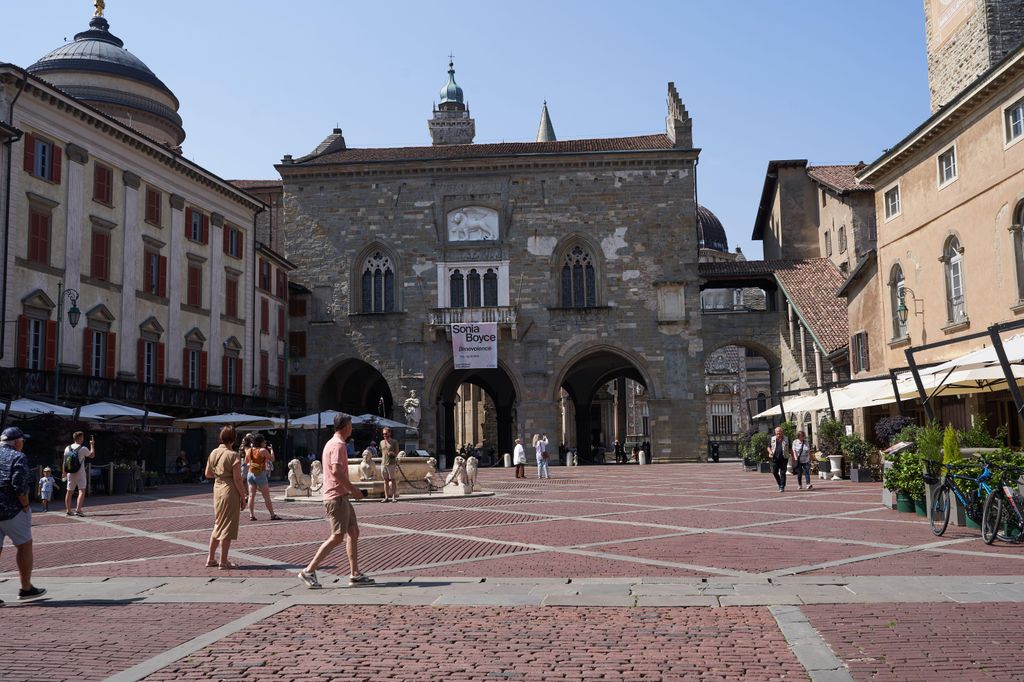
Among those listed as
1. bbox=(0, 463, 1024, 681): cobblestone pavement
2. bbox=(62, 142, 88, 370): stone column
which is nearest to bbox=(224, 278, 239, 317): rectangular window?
bbox=(62, 142, 88, 370): stone column

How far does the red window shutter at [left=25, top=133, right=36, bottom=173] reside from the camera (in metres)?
28.4

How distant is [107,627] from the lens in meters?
7.12

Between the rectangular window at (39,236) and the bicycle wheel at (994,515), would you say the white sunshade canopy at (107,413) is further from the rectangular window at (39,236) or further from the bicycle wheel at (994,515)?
the bicycle wheel at (994,515)

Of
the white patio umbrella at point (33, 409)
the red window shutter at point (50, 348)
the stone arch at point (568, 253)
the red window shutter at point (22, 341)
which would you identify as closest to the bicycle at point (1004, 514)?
the white patio umbrella at point (33, 409)

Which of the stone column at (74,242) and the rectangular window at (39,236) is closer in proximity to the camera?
the rectangular window at (39,236)

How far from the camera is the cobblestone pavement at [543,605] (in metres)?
5.84

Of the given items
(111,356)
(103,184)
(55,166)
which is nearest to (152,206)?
(103,184)

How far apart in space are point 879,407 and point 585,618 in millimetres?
24862

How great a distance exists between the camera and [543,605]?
25.1 feet

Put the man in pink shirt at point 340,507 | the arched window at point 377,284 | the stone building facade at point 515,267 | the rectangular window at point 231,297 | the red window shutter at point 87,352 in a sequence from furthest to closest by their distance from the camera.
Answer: the arched window at point 377,284 < the stone building facade at point 515,267 < the rectangular window at point 231,297 < the red window shutter at point 87,352 < the man in pink shirt at point 340,507

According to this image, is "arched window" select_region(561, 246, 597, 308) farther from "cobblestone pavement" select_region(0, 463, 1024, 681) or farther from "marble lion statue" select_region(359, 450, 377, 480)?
"cobblestone pavement" select_region(0, 463, 1024, 681)

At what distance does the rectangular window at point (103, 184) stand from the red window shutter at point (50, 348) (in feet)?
16.1

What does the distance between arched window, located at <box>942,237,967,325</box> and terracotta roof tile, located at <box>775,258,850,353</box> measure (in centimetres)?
1179

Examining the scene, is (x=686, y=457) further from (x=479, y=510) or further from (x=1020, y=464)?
(x=1020, y=464)
